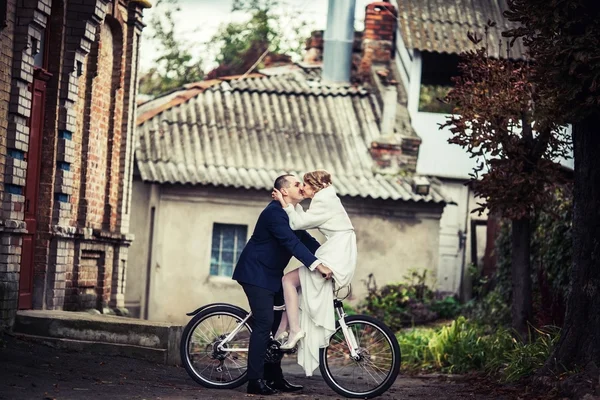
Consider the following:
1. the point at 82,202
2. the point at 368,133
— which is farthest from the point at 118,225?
the point at 368,133

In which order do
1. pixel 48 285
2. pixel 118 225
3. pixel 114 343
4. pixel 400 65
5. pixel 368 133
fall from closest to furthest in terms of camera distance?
pixel 114 343, pixel 48 285, pixel 118 225, pixel 368 133, pixel 400 65

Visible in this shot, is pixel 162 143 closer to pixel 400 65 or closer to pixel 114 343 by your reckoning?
pixel 400 65

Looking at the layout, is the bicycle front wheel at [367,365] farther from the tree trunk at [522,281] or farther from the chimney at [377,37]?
the chimney at [377,37]

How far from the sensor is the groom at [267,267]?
30.9ft

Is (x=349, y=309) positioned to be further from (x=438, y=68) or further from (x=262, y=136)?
(x=438, y=68)

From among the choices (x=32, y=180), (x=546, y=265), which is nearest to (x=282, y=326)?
(x=32, y=180)

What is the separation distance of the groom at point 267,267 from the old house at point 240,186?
1134 centimetres

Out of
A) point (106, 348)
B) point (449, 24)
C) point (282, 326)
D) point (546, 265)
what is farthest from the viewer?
point (449, 24)

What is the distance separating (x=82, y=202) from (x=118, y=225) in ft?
4.82

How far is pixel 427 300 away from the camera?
67.7ft

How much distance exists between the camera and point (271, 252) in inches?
380

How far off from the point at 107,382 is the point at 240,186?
11.9 metres

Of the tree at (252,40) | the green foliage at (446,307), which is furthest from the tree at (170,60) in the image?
the green foliage at (446,307)

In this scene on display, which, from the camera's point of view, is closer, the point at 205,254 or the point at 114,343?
the point at 114,343
